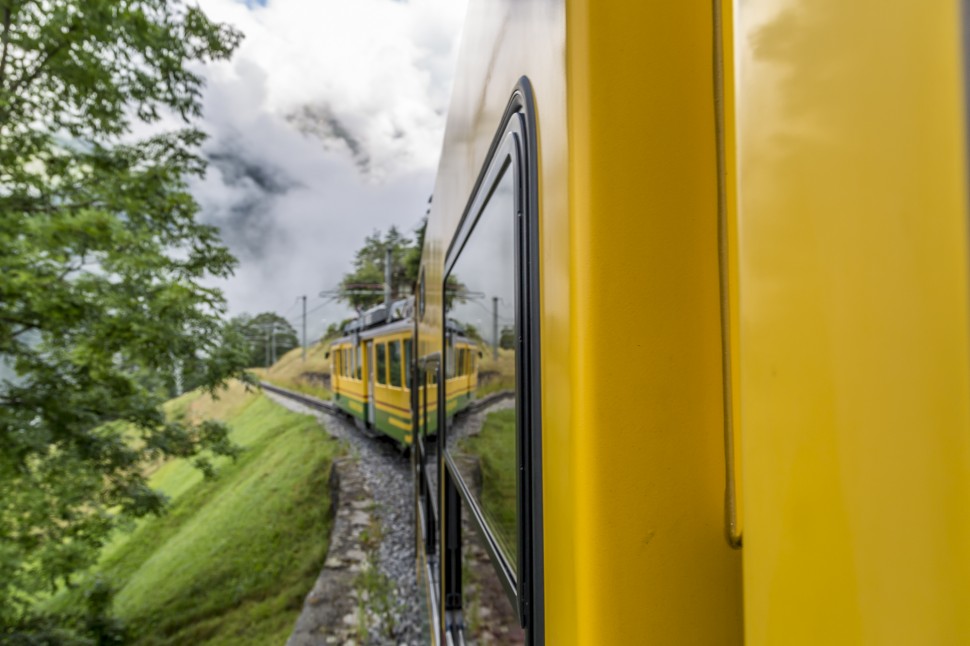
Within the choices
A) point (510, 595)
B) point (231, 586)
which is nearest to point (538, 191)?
point (510, 595)

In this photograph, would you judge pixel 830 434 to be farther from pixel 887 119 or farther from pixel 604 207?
pixel 604 207

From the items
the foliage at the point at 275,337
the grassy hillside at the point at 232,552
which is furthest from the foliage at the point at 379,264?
the grassy hillside at the point at 232,552

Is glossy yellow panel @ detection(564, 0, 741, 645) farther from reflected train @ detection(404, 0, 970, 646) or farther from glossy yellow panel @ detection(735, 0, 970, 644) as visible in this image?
glossy yellow panel @ detection(735, 0, 970, 644)

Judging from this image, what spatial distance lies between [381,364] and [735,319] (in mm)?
9818

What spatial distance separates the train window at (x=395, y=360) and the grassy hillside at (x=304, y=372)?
1471cm

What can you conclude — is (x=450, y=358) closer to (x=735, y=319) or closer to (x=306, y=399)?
(x=735, y=319)

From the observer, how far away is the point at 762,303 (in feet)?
1.48

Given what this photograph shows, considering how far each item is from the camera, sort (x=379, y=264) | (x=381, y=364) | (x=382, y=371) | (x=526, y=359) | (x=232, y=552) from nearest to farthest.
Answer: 1. (x=526, y=359)
2. (x=232, y=552)
3. (x=382, y=371)
4. (x=381, y=364)
5. (x=379, y=264)

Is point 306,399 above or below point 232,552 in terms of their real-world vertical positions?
above

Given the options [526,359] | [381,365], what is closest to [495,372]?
[526,359]

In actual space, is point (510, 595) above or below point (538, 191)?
below

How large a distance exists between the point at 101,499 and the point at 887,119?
23.6 feet

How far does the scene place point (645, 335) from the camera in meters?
0.60

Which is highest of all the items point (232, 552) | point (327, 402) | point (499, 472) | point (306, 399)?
point (499, 472)
